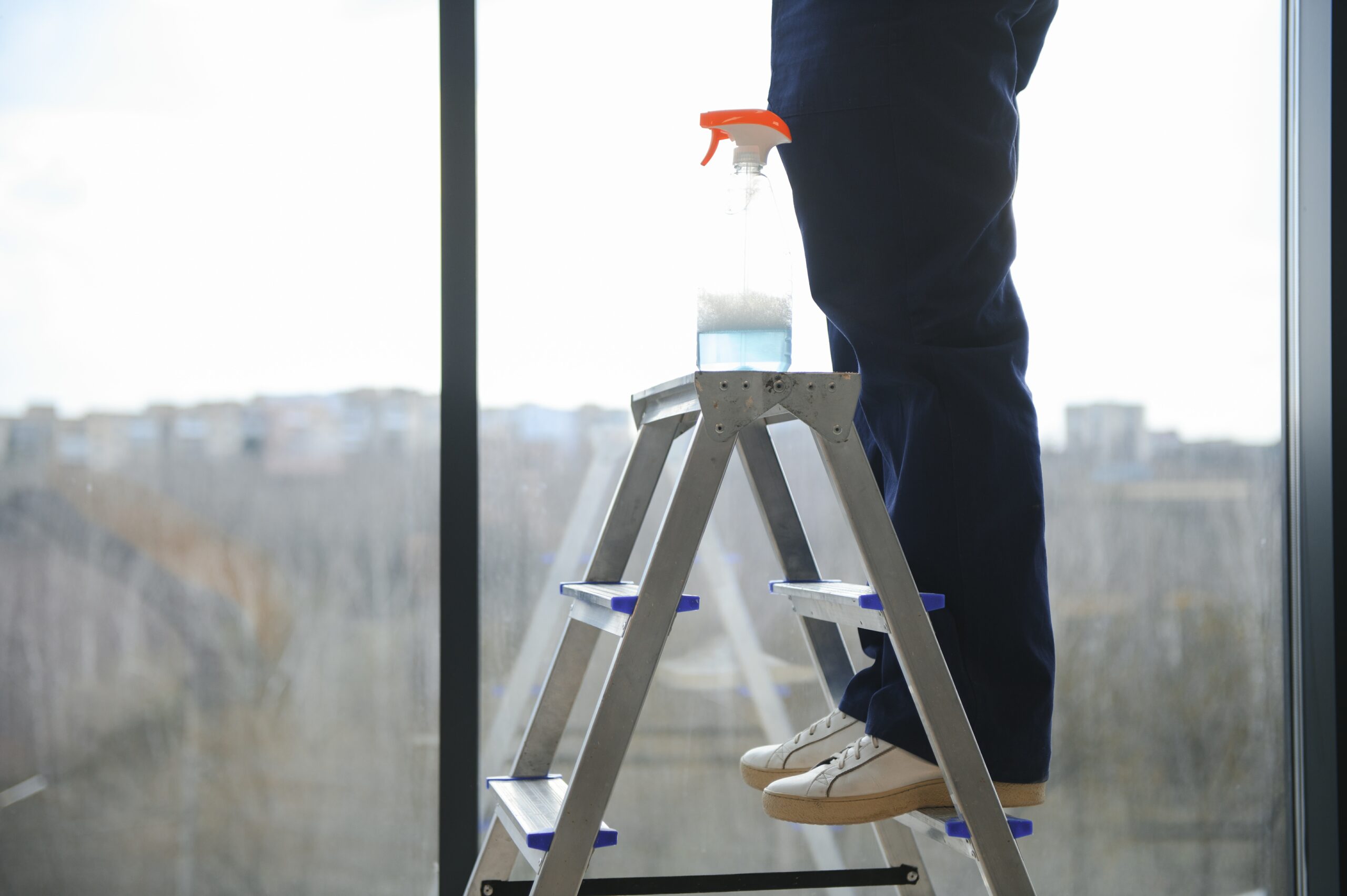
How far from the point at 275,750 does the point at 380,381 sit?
55cm

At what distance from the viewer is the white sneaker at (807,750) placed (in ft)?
3.63

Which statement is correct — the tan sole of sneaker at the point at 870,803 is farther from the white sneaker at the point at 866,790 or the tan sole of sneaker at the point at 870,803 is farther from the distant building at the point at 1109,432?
the distant building at the point at 1109,432

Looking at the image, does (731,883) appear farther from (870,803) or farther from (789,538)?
(789,538)

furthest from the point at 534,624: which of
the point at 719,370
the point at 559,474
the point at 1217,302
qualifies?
the point at 1217,302

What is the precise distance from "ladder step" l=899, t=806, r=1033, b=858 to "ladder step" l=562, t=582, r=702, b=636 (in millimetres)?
286

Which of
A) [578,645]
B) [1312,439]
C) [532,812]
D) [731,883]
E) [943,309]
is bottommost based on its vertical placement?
[731,883]

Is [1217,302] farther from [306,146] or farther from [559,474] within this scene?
[306,146]

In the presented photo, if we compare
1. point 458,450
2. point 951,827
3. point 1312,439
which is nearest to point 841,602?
point 951,827

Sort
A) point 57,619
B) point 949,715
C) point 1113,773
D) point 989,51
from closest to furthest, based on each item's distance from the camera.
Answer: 1. point 949,715
2. point 989,51
3. point 57,619
4. point 1113,773

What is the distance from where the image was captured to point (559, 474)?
5.26ft

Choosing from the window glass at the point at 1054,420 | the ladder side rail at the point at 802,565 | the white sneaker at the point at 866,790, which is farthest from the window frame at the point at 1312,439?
the white sneaker at the point at 866,790

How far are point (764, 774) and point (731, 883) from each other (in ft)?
0.45

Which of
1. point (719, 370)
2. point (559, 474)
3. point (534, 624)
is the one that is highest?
point (719, 370)

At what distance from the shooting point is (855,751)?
39.6 inches
